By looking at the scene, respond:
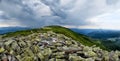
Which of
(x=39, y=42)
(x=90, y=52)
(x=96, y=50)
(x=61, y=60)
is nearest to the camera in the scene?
(x=61, y=60)

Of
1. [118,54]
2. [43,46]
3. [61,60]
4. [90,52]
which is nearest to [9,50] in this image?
A: [43,46]

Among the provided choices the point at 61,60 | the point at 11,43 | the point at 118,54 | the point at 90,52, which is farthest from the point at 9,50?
the point at 118,54

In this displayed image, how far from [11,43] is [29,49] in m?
4.61

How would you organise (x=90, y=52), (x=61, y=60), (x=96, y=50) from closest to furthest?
(x=61, y=60) < (x=90, y=52) < (x=96, y=50)

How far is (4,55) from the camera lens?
41156 millimetres

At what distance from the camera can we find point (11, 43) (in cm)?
4562

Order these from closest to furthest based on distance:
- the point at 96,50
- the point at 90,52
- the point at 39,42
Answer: the point at 90,52
the point at 96,50
the point at 39,42

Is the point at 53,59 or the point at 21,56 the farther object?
the point at 21,56

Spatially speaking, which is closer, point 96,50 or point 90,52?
point 90,52

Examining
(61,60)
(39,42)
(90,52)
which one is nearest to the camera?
(61,60)

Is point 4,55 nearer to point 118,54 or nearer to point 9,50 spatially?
point 9,50

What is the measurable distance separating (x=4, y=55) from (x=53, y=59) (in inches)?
345

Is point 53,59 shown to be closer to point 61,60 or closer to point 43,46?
point 61,60

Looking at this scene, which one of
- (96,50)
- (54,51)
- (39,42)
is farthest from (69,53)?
(39,42)
